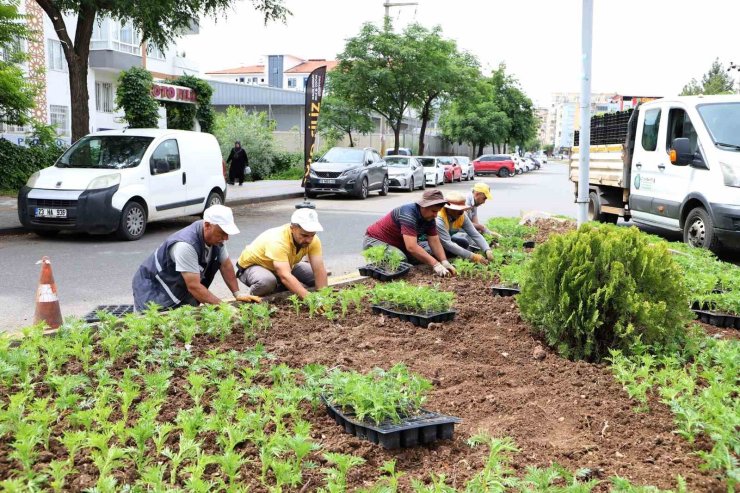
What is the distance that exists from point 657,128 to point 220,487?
1075 cm

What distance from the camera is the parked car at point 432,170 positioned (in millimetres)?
33625

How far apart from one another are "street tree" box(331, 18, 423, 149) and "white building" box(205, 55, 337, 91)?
217ft

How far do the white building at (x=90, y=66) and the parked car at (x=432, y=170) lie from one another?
41.2ft

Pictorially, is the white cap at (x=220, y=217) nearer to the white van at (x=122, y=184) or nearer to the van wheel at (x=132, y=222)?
the white van at (x=122, y=184)

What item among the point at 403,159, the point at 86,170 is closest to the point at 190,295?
the point at 86,170

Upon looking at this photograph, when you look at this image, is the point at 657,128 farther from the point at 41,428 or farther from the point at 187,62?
the point at 187,62

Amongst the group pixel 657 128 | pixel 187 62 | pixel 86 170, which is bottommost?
pixel 86 170

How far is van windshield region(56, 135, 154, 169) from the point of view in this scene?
A: 12.5 metres

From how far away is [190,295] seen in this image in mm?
5809

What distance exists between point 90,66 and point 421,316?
118ft

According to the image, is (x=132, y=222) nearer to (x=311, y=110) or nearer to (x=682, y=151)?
(x=682, y=151)

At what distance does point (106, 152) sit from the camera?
12750 mm

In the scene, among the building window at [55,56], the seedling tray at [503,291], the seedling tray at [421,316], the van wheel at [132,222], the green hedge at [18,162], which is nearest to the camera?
the seedling tray at [421,316]

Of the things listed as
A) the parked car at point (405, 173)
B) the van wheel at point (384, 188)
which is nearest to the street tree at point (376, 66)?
the parked car at point (405, 173)
